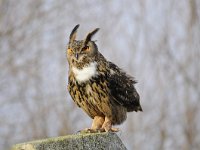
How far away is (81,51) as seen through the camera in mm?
4789

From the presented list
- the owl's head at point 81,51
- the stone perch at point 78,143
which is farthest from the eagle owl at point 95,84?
the stone perch at point 78,143

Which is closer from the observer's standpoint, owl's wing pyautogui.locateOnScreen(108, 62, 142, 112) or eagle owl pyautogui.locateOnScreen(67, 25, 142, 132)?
eagle owl pyautogui.locateOnScreen(67, 25, 142, 132)

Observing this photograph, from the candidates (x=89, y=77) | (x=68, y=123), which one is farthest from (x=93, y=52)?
(x=68, y=123)

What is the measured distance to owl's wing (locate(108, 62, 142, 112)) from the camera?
5191mm

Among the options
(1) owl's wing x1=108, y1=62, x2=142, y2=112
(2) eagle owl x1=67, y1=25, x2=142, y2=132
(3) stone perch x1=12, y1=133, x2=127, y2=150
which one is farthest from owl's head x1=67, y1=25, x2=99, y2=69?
(3) stone perch x1=12, y1=133, x2=127, y2=150

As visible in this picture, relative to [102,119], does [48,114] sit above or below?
above

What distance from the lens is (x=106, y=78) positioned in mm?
5129

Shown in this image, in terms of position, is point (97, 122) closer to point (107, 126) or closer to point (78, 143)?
point (107, 126)

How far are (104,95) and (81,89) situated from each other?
221 millimetres

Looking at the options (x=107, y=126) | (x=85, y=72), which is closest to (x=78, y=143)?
(x=107, y=126)

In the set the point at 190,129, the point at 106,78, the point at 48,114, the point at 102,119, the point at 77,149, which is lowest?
the point at 77,149

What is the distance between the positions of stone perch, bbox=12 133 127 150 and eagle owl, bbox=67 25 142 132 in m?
1.30

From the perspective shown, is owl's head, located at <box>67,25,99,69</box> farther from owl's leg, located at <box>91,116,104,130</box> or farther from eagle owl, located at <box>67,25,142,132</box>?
owl's leg, located at <box>91,116,104,130</box>

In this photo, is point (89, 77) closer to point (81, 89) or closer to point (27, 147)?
point (81, 89)
